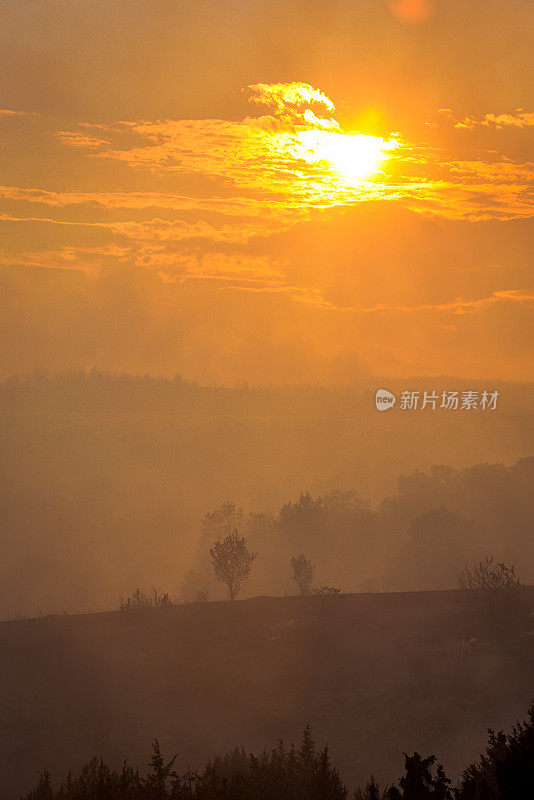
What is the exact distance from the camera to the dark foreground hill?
130ft

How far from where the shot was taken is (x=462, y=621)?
50438 mm

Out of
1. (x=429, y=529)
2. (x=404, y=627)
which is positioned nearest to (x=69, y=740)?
(x=404, y=627)

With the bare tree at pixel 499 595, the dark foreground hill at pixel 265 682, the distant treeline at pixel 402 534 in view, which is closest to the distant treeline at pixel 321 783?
the dark foreground hill at pixel 265 682

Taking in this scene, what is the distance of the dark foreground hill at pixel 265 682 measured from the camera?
39.6 m

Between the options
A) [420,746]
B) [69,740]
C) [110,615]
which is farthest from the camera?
[110,615]

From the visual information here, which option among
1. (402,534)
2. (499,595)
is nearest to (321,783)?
(499,595)

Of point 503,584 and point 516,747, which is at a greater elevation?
point 503,584

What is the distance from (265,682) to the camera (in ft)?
151

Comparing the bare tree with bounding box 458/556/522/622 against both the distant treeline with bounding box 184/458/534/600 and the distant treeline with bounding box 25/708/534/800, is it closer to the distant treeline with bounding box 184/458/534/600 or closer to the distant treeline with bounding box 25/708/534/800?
the distant treeline with bounding box 25/708/534/800

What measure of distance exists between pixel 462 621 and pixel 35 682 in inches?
936

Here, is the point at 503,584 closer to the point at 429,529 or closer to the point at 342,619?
the point at 342,619

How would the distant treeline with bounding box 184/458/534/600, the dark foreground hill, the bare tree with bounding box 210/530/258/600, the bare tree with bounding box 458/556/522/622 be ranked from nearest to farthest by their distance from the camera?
the dark foreground hill → the bare tree with bounding box 458/556/522/622 → the bare tree with bounding box 210/530/258/600 → the distant treeline with bounding box 184/458/534/600

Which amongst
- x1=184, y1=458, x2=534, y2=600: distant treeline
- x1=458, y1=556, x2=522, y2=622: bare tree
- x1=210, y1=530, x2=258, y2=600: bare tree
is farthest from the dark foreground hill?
x1=184, y1=458, x2=534, y2=600: distant treeline

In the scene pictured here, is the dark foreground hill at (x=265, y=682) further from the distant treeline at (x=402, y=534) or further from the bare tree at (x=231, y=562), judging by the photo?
the distant treeline at (x=402, y=534)
